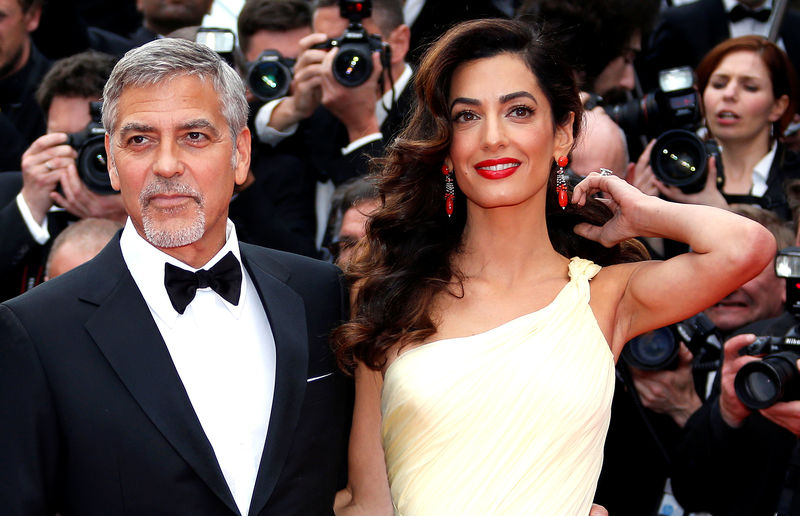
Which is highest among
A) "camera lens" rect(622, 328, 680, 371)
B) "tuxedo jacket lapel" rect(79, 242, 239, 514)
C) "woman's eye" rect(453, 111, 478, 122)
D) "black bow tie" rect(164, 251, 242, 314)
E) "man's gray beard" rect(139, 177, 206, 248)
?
"woman's eye" rect(453, 111, 478, 122)

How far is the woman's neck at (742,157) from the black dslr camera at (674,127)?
381 mm

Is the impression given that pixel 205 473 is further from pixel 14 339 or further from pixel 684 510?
pixel 684 510

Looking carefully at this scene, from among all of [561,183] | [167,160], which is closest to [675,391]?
[561,183]

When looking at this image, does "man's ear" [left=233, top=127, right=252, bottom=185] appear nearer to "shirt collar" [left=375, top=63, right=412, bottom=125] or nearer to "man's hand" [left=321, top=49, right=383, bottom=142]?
"man's hand" [left=321, top=49, right=383, bottom=142]

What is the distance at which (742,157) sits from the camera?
5023 mm

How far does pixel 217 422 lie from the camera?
2611mm

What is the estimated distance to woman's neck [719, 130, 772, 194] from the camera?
5.00m

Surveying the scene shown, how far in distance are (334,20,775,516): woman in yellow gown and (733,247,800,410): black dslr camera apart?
23.0 inches

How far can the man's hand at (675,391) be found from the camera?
4.15m

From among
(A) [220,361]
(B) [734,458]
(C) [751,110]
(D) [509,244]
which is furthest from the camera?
(C) [751,110]

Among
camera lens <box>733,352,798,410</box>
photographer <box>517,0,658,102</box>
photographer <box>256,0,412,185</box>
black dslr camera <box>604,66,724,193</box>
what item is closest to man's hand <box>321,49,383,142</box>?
photographer <box>256,0,412,185</box>

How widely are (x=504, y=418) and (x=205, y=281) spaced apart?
881 mm

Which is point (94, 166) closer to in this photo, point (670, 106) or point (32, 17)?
point (32, 17)

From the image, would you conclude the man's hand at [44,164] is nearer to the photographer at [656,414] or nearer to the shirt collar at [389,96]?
the shirt collar at [389,96]
